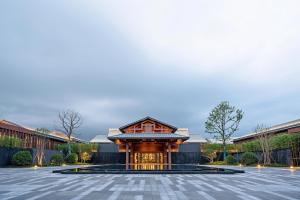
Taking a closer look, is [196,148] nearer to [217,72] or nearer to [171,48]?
[217,72]

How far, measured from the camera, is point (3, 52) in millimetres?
20891

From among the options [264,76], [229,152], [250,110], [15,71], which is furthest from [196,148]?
[15,71]

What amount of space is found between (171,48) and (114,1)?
312 inches

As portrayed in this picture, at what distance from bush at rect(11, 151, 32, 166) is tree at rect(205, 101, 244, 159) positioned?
967 inches

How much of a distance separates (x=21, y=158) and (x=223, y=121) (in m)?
27.2

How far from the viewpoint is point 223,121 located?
4062 cm

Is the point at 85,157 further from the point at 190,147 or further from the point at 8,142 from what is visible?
the point at 190,147

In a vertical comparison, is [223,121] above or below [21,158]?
above

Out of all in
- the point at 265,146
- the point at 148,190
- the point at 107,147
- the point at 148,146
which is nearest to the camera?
the point at 148,190

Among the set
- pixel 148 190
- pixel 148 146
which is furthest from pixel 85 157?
pixel 148 190

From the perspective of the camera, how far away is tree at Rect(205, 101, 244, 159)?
4025cm

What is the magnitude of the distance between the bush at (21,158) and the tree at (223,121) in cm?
2457

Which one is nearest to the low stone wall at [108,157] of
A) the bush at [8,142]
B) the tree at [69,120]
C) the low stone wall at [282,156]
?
the tree at [69,120]

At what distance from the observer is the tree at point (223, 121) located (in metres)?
40.2
